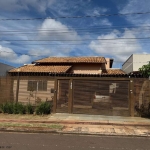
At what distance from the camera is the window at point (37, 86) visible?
47.5ft

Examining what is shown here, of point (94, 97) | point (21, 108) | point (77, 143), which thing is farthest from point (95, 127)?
point (21, 108)

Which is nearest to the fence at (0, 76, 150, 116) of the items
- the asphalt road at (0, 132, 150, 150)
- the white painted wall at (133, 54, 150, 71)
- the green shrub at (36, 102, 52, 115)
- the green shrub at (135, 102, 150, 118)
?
the green shrub at (135, 102, 150, 118)

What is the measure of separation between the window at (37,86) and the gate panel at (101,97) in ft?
6.38

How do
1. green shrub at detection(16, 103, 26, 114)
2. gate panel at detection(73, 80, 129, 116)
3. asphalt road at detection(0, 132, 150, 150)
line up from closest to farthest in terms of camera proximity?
asphalt road at detection(0, 132, 150, 150) → gate panel at detection(73, 80, 129, 116) → green shrub at detection(16, 103, 26, 114)

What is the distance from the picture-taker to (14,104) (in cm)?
1409

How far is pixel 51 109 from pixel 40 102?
0.83 m

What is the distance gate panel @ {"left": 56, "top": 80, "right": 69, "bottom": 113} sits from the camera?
45.9ft

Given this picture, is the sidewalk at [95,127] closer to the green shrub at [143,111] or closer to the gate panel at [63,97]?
the green shrub at [143,111]

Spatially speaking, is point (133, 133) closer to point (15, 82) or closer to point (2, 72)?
point (15, 82)

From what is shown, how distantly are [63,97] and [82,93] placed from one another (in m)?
1.18

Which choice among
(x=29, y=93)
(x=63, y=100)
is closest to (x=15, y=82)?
(x=29, y=93)

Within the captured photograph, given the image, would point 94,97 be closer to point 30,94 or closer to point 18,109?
point 30,94

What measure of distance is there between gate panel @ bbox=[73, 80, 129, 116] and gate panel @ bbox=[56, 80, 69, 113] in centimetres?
49

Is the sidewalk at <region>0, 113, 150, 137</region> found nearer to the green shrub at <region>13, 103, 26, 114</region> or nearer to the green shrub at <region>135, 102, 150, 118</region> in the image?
the green shrub at <region>135, 102, 150, 118</region>
